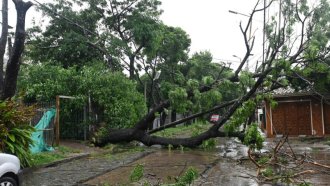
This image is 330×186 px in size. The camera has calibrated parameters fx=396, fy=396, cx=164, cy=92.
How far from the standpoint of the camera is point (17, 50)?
1142cm

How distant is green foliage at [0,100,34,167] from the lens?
10.1m

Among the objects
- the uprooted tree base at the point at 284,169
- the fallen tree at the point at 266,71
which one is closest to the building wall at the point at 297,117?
the fallen tree at the point at 266,71

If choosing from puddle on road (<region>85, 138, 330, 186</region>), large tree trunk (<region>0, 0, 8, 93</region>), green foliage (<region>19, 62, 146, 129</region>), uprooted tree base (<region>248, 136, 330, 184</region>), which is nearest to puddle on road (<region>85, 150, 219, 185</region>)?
puddle on road (<region>85, 138, 330, 186</region>)

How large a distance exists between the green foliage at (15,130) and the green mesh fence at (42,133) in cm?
199

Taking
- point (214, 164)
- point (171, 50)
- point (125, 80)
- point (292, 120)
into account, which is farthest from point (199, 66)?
point (214, 164)

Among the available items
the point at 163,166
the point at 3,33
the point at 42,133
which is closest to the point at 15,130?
the point at 42,133

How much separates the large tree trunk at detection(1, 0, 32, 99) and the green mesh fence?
1974 mm

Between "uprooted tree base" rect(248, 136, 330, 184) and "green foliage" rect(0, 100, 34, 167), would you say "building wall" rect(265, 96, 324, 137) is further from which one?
"green foliage" rect(0, 100, 34, 167)

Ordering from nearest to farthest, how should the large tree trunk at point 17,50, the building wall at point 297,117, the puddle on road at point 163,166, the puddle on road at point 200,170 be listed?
1. the puddle on road at point 200,170
2. the puddle on road at point 163,166
3. the large tree trunk at point 17,50
4. the building wall at point 297,117

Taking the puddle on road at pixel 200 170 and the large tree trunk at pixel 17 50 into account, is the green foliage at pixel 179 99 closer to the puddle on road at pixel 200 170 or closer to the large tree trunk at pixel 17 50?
the puddle on road at pixel 200 170

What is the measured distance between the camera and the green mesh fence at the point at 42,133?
43.8 ft

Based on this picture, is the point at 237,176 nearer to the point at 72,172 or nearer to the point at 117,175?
the point at 117,175

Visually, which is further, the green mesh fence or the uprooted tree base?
the green mesh fence

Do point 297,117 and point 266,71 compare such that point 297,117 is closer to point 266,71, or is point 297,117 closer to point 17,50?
point 266,71
